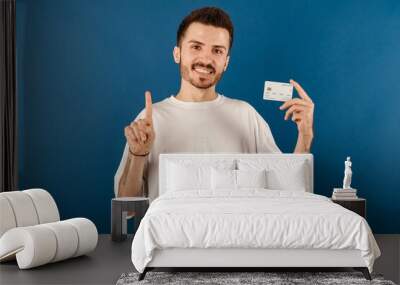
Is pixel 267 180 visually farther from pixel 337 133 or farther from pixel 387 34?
pixel 387 34

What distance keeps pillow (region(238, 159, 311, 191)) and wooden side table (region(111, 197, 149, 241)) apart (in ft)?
3.44

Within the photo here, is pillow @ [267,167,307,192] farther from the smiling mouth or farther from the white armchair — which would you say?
the white armchair

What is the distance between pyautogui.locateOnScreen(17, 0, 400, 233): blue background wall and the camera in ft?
22.9

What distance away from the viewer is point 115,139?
7.03 m

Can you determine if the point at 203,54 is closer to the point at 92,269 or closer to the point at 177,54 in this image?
the point at 177,54

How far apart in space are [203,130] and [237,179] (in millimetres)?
868

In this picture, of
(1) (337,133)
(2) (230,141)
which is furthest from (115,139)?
(1) (337,133)

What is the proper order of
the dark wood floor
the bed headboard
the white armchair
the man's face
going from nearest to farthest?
the dark wood floor → the white armchair → the bed headboard → the man's face

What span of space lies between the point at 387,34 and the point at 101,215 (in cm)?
360

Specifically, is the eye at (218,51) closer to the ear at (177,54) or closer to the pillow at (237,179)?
the ear at (177,54)

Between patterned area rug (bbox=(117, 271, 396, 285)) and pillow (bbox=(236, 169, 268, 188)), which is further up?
pillow (bbox=(236, 169, 268, 188))

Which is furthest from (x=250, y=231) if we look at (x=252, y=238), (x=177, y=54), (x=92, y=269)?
(x=177, y=54)

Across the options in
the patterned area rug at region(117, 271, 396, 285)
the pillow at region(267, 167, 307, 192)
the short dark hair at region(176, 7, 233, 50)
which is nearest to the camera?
the patterned area rug at region(117, 271, 396, 285)

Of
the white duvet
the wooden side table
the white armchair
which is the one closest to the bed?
the white duvet
